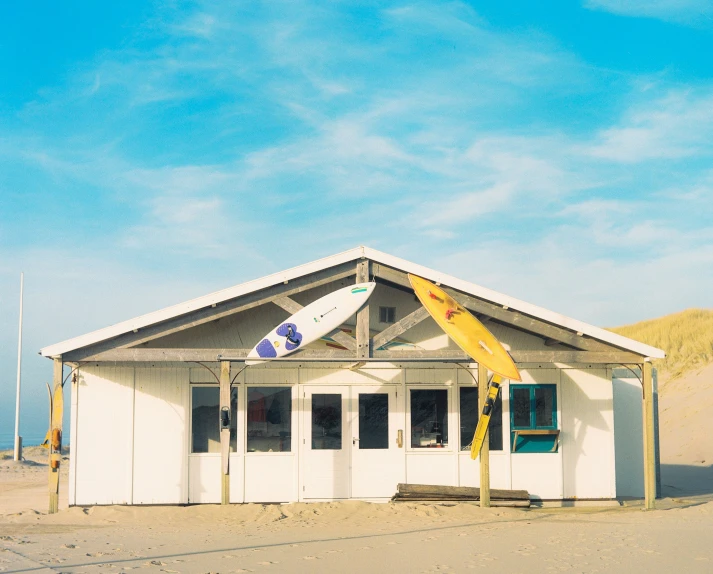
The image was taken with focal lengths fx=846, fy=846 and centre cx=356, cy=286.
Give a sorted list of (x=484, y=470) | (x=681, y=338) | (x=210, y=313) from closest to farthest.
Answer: (x=210, y=313) < (x=484, y=470) < (x=681, y=338)

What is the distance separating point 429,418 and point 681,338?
2280cm

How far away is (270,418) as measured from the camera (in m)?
13.4

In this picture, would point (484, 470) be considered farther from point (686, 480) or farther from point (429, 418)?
point (686, 480)

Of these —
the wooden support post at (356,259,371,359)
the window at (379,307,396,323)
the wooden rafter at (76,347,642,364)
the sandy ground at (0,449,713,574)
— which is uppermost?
the window at (379,307,396,323)

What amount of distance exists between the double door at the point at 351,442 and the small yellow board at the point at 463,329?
7.17 feet

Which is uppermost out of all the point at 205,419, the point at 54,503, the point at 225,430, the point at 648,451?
the point at 205,419

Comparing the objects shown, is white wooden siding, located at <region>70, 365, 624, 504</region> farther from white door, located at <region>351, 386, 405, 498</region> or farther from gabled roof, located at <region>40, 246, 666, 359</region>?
gabled roof, located at <region>40, 246, 666, 359</region>

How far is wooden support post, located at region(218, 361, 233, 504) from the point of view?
11875 millimetres

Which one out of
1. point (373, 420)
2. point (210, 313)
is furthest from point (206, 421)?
point (373, 420)

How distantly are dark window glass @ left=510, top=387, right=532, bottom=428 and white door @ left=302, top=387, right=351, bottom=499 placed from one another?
106 inches

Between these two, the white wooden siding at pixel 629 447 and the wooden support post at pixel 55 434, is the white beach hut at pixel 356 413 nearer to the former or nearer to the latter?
the wooden support post at pixel 55 434

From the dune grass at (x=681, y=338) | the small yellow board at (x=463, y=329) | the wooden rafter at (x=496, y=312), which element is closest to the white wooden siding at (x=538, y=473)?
the wooden rafter at (x=496, y=312)

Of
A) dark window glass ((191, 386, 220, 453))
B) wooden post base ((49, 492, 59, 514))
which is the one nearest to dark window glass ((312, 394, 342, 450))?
dark window glass ((191, 386, 220, 453))

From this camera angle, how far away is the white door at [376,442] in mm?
13391
